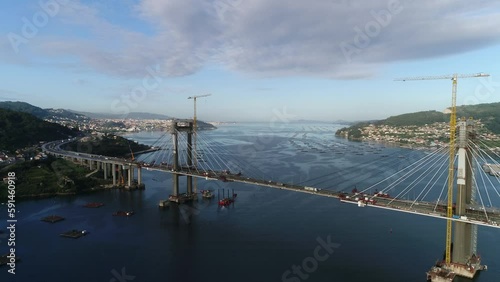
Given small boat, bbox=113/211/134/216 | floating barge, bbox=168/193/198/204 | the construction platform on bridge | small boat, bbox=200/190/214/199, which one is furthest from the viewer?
small boat, bbox=200/190/214/199

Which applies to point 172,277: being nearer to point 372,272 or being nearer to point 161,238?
point 161,238

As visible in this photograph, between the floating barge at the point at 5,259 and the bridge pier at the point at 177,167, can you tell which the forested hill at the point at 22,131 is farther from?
the floating barge at the point at 5,259

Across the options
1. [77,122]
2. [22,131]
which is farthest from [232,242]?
[77,122]

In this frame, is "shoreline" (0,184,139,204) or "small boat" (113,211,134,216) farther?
"shoreline" (0,184,139,204)

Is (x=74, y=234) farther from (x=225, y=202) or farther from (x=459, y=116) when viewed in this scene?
(x=459, y=116)

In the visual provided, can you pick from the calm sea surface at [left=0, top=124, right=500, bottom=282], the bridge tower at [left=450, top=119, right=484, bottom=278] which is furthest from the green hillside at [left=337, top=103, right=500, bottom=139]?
the bridge tower at [left=450, top=119, right=484, bottom=278]

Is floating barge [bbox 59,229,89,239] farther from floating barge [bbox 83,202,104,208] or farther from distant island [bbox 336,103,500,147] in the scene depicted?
distant island [bbox 336,103,500,147]
